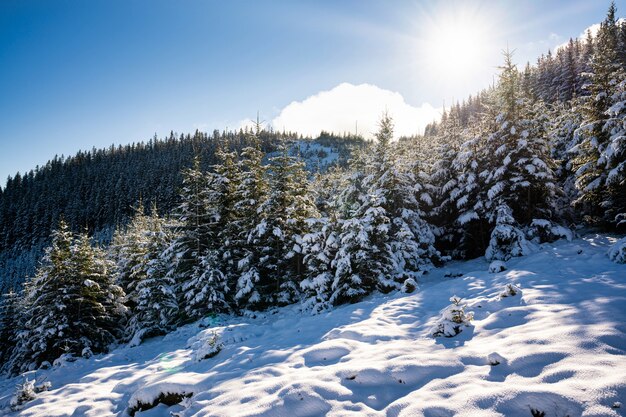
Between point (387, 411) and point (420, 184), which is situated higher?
point (420, 184)

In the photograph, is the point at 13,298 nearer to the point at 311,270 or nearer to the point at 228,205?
the point at 228,205

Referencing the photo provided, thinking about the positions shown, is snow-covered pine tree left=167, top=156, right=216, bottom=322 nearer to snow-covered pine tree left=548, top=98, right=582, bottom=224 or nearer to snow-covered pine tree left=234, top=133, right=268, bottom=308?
snow-covered pine tree left=234, top=133, right=268, bottom=308

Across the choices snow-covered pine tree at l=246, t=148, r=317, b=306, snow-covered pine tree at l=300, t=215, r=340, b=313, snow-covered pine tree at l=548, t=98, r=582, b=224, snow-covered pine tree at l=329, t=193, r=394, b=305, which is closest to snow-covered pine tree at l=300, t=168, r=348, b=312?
snow-covered pine tree at l=300, t=215, r=340, b=313

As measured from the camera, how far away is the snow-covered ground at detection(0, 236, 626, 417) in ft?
15.6

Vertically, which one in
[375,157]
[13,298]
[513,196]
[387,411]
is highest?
[375,157]

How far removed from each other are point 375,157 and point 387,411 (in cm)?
1590

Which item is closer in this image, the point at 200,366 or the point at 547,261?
the point at 200,366

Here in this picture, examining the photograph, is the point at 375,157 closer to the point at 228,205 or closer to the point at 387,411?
the point at 228,205

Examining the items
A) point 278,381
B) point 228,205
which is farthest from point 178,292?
point 278,381

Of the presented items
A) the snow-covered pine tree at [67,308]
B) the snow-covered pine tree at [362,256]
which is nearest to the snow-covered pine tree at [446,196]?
the snow-covered pine tree at [362,256]

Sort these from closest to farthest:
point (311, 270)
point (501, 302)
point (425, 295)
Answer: point (501, 302)
point (425, 295)
point (311, 270)

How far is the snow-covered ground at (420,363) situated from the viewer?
4.75 meters

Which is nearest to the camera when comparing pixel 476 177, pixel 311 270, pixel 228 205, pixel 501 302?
pixel 501 302

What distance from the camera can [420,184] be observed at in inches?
847
